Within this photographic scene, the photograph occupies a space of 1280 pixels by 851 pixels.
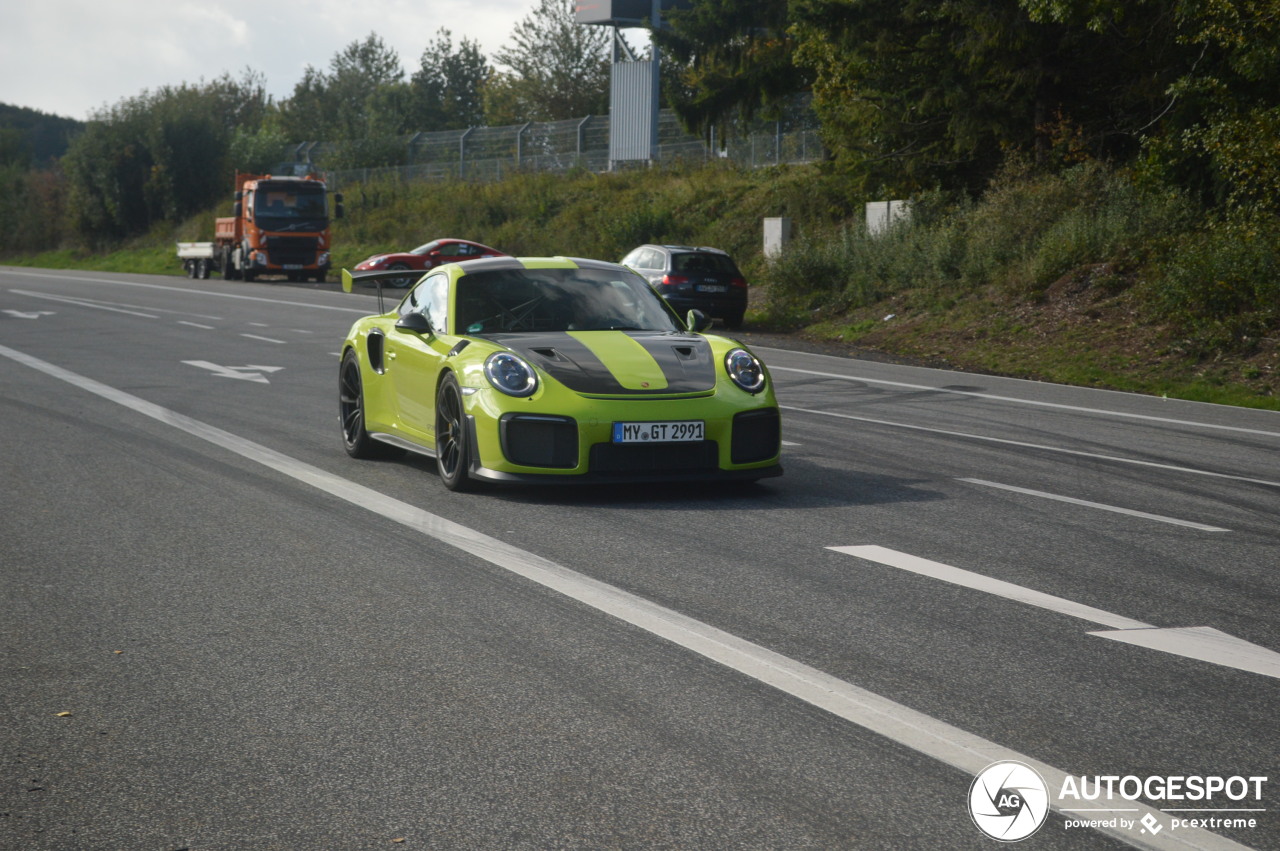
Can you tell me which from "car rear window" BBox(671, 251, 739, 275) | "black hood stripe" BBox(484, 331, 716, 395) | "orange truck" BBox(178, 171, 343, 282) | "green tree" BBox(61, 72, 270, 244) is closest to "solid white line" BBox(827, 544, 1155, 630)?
"black hood stripe" BBox(484, 331, 716, 395)

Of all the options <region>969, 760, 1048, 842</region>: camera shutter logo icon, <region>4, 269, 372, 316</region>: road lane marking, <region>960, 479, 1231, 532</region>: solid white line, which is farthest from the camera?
<region>4, 269, 372, 316</region>: road lane marking

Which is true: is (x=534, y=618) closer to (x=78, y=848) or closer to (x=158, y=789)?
(x=158, y=789)

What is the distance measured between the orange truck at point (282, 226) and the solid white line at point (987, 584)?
37.8 meters

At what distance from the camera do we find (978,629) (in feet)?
17.6

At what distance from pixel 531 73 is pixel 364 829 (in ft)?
324

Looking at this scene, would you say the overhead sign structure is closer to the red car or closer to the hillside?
the red car

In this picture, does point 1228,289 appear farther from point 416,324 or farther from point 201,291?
point 201,291

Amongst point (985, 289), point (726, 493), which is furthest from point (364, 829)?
point (985, 289)

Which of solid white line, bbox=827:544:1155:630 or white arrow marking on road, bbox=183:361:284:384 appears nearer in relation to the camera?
solid white line, bbox=827:544:1155:630

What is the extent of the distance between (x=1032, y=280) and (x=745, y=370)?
1543 cm

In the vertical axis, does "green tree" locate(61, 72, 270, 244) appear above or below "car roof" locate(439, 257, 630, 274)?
above

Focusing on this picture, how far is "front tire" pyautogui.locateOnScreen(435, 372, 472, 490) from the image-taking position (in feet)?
27.8

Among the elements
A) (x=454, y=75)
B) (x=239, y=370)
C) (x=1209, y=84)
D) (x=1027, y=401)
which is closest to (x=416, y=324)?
(x=1027, y=401)

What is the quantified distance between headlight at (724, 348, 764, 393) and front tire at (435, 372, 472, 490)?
62.8 inches
